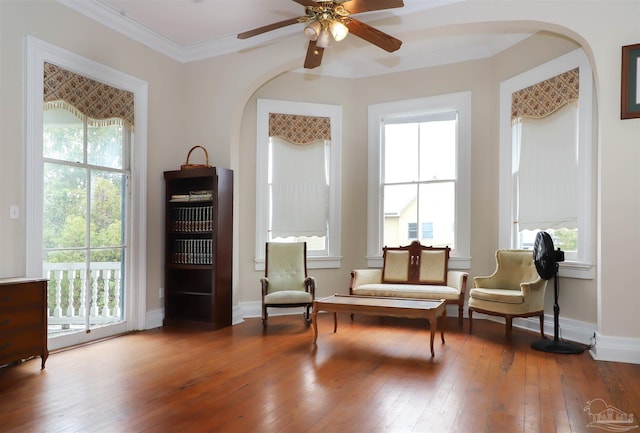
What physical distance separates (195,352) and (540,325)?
140 inches

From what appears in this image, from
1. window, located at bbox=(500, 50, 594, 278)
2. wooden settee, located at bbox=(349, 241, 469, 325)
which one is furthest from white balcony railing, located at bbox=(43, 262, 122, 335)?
window, located at bbox=(500, 50, 594, 278)

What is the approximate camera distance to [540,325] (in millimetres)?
4953

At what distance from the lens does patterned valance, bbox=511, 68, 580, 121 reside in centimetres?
500

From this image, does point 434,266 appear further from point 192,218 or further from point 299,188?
point 192,218

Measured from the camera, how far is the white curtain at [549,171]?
505 cm

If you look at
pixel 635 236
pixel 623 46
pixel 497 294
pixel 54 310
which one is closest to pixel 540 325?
pixel 497 294

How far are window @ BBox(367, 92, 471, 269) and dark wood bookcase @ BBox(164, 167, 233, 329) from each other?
7.36 feet

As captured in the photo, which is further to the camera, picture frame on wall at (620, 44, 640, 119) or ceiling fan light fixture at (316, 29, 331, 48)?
picture frame on wall at (620, 44, 640, 119)

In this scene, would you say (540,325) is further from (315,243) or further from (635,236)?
(315,243)

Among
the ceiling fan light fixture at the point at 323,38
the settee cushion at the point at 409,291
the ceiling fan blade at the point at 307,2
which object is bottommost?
the settee cushion at the point at 409,291

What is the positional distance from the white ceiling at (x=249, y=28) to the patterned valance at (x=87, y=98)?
0.68 m

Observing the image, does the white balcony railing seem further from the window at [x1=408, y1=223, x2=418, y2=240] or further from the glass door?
the window at [x1=408, y1=223, x2=418, y2=240]

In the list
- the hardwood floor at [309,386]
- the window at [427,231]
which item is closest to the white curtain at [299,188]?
the window at [427,231]

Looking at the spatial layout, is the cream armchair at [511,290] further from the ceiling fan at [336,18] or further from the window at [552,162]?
the ceiling fan at [336,18]
